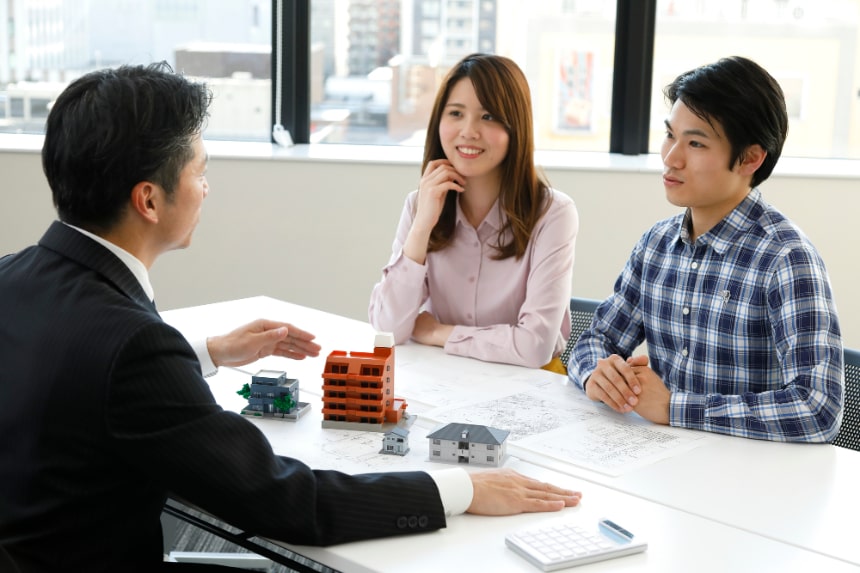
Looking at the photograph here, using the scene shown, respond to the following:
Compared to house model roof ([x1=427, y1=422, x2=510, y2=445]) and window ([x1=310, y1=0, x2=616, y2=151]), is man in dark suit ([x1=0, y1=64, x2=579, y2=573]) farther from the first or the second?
window ([x1=310, y1=0, x2=616, y2=151])

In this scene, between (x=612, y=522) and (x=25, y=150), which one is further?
(x=25, y=150)

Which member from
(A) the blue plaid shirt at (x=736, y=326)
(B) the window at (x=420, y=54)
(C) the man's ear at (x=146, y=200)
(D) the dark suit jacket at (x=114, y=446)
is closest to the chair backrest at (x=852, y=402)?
(A) the blue plaid shirt at (x=736, y=326)

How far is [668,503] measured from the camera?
5.16 feet

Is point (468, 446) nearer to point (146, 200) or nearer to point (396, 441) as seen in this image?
point (396, 441)

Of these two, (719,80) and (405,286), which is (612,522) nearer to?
(719,80)

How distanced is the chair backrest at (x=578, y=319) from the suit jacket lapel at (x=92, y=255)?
4.63 ft

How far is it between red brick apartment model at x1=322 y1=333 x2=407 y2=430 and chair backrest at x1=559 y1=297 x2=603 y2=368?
86 cm

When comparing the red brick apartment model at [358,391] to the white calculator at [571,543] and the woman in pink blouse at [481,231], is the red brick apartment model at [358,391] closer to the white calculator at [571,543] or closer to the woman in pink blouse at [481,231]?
the white calculator at [571,543]

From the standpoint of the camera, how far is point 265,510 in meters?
1.37

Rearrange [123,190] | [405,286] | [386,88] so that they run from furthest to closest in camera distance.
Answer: [386,88], [405,286], [123,190]

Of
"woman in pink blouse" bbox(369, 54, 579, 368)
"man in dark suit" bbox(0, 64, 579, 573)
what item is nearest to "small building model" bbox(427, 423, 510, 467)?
"man in dark suit" bbox(0, 64, 579, 573)

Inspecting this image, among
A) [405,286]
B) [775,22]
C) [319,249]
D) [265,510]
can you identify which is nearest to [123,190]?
[265,510]

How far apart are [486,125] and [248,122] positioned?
87.6 inches

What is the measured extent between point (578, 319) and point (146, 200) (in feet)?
4.75
